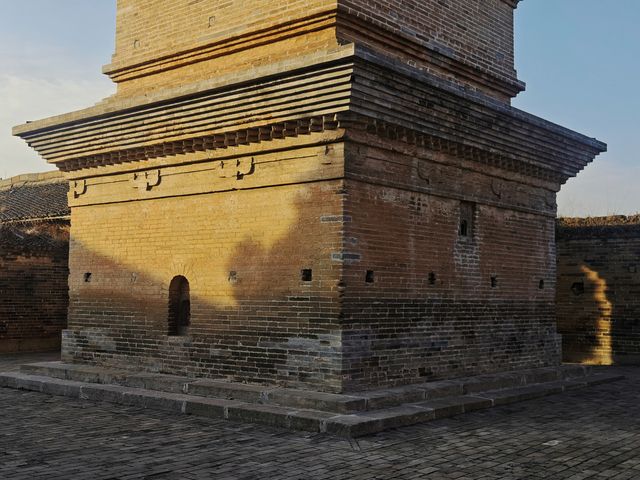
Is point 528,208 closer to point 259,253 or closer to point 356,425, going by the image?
point 259,253

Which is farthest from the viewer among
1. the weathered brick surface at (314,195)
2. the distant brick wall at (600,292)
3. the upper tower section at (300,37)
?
the distant brick wall at (600,292)

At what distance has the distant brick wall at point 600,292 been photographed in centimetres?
1391

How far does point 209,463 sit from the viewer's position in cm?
597

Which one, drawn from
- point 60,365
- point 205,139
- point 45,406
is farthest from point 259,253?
point 60,365

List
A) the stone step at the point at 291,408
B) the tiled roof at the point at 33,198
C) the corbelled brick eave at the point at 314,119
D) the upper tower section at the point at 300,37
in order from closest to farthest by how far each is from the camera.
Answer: the stone step at the point at 291,408
the corbelled brick eave at the point at 314,119
the upper tower section at the point at 300,37
the tiled roof at the point at 33,198

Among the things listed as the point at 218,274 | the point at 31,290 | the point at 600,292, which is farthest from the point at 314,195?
the point at 31,290

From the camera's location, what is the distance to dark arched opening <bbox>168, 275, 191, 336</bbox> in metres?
9.80

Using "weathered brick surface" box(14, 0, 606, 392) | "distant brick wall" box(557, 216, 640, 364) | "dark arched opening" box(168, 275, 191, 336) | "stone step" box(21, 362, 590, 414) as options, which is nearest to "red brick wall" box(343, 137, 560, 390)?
"weathered brick surface" box(14, 0, 606, 392)

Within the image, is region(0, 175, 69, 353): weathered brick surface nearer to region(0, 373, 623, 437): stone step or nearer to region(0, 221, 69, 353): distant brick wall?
region(0, 221, 69, 353): distant brick wall

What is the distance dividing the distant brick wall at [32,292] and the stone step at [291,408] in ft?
15.1

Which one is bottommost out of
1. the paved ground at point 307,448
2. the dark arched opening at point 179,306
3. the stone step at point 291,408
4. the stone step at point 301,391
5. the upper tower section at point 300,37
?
the paved ground at point 307,448

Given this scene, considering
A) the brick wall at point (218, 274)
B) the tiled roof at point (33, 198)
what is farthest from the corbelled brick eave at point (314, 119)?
the tiled roof at point (33, 198)

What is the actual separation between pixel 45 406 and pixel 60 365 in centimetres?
182

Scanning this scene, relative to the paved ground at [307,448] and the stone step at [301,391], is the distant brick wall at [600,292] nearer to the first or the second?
the stone step at [301,391]
